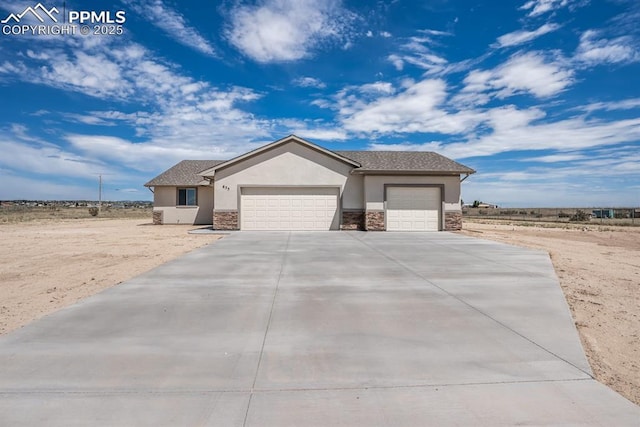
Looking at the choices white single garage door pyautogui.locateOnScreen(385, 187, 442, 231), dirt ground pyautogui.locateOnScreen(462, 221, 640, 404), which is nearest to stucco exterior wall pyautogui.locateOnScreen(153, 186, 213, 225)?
white single garage door pyautogui.locateOnScreen(385, 187, 442, 231)

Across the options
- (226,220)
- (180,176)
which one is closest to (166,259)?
(226,220)

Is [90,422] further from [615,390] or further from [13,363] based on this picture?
[615,390]

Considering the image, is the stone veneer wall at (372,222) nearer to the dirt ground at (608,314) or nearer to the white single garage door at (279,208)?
the white single garage door at (279,208)

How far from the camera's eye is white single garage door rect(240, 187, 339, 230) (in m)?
20.2

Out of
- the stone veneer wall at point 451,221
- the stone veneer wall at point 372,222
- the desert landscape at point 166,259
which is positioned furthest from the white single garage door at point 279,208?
the stone veneer wall at point 451,221

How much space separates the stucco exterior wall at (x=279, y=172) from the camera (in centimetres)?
2009

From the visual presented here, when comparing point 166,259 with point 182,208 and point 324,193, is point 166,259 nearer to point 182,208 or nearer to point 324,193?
point 324,193

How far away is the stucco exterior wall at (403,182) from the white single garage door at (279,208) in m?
2.40

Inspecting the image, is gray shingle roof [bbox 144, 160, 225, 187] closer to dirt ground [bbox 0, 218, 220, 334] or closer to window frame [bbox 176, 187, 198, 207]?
window frame [bbox 176, 187, 198, 207]

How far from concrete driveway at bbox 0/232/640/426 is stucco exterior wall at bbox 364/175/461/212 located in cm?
1288

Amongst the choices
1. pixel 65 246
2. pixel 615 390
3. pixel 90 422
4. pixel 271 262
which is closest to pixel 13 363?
pixel 90 422

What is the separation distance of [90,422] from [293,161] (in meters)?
17.9

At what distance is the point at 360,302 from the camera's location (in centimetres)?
589

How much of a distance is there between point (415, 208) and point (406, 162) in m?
2.76
